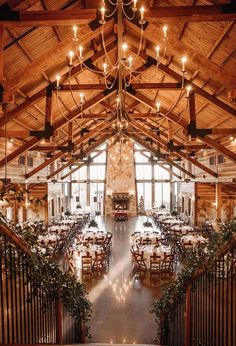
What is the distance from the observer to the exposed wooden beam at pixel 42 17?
5277 mm

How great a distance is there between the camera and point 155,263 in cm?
1075

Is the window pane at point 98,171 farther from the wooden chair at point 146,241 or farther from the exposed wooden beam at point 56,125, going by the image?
the exposed wooden beam at point 56,125

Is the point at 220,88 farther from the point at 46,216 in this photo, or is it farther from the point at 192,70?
the point at 46,216

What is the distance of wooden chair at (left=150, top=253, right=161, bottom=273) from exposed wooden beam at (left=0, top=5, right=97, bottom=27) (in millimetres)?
7733

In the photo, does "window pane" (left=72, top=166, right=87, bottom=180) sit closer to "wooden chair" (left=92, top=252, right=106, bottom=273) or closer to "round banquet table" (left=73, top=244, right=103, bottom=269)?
"round banquet table" (left=73, top=244, right=103, bottom=269)

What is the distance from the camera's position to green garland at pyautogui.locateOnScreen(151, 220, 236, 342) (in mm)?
3996

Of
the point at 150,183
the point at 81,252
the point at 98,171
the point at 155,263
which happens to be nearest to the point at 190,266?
the point at 155,263

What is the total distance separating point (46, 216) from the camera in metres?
19.8

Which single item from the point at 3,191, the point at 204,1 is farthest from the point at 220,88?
the point at 3,191

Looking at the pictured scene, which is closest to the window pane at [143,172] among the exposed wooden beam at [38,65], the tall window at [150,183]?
the tall window at [150,183]

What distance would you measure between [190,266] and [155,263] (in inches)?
227

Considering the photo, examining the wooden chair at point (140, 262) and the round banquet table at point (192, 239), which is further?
the round banquet table at point (192, 239)

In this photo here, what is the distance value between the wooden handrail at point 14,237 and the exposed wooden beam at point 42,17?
346 cm

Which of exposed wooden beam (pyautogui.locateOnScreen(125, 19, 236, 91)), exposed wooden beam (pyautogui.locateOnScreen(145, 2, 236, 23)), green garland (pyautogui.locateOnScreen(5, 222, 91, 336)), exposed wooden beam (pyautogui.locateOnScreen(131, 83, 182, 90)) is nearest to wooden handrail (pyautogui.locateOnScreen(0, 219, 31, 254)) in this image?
green garland (pyautogui.locateOnScreen(5, 222, 91, 336))
